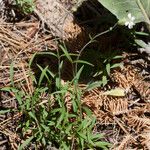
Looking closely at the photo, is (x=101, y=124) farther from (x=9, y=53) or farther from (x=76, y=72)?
(x=9, y=53)

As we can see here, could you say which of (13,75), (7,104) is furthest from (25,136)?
(13,75)

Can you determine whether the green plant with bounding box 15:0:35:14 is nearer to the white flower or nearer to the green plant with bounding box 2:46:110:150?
the green plant with bounding box 2:46:110:150

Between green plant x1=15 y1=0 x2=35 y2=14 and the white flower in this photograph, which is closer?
the white flower

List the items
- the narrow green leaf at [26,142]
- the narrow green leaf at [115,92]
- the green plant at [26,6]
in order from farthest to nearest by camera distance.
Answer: the green plant at [26,6] < the narrow green leaf at [115,92] < the narrow green leaf at [26,142]

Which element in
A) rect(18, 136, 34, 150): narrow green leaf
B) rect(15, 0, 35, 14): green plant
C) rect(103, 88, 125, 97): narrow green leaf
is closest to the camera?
rect(18, 136, 34, 150): narrow green leaf

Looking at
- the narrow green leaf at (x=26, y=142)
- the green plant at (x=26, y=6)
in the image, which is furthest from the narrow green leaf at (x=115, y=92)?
the green plant at (x=26, y=6)

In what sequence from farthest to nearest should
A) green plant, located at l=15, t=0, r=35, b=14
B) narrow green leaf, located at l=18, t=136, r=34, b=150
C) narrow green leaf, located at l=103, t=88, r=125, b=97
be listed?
green plant, located at l=15, t=0, r=35, b=14
narrow green leaf, located at l=103, t=88, r=125, b=97
narrow green leaf, located at l=18, t=136, r=34, b=150

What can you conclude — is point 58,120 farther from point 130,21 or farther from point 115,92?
point 130,21

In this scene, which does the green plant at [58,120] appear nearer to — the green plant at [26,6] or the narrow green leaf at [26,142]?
the narrow green leaf at [26,142]

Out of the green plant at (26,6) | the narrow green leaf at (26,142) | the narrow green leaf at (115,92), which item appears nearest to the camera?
the narrow green leaf at (26,142)

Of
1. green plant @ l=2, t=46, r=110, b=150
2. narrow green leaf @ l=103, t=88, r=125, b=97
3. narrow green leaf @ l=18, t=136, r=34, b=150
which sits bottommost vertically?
narrow green leaf @ l=18, t=136, r=34, b=150

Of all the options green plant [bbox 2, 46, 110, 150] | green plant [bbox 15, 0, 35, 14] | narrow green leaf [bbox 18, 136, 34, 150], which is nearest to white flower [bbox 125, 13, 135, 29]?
green plant [bbox 2, 46, 110, 150]
